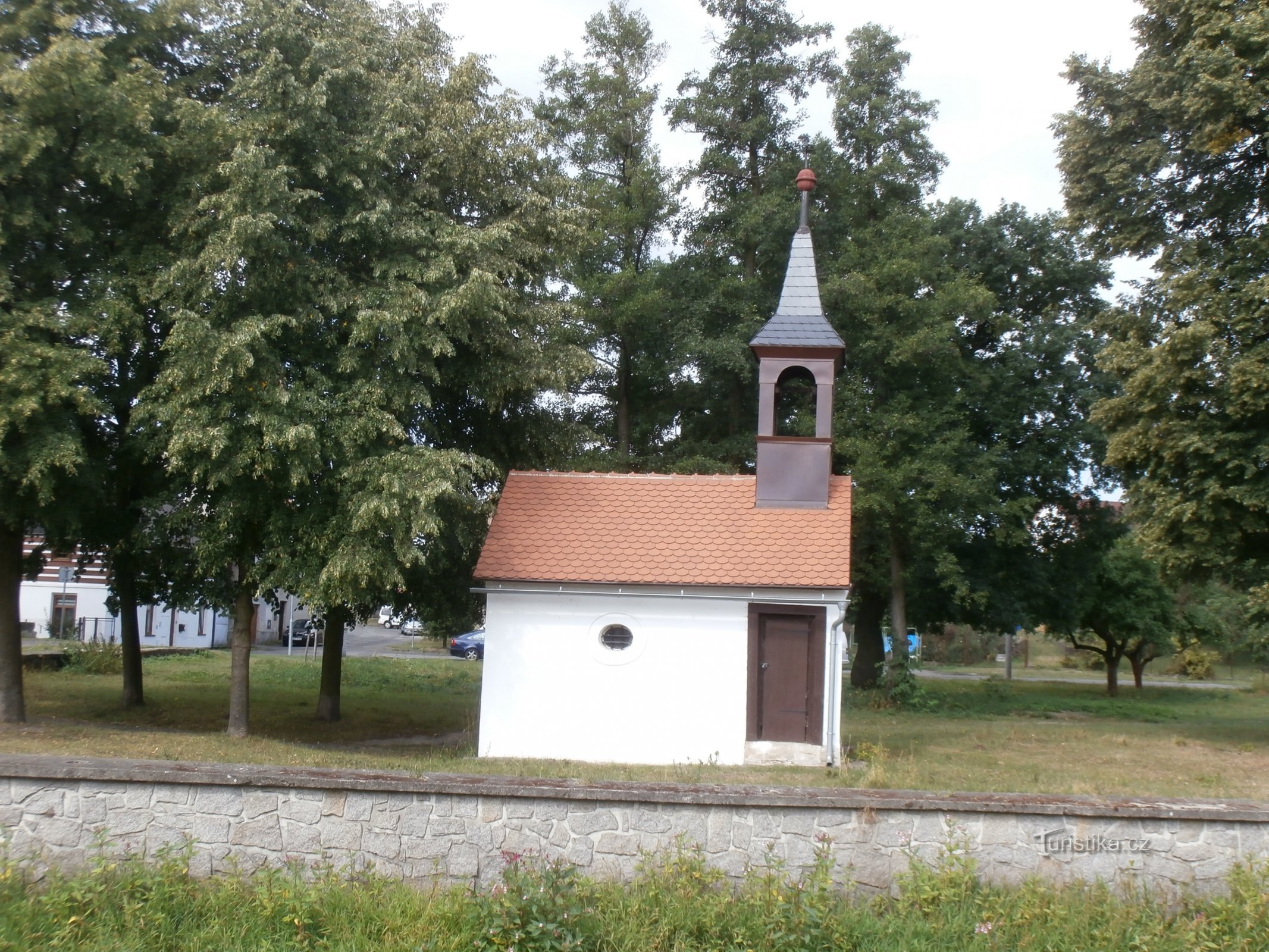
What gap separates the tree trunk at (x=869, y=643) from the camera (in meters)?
30.9

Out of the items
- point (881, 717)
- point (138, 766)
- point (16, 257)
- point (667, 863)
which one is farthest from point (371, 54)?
point (881, 717)

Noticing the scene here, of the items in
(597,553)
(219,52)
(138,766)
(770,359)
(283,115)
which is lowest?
(138,766)

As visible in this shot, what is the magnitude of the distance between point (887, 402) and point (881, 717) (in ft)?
25.5

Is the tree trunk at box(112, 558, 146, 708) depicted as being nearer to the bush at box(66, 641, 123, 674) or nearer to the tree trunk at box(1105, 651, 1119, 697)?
the bush at box(66, 641, 123, 674)

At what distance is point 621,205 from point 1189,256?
14271mm

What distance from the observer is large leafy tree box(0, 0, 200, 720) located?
13266 mm

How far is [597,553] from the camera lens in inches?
623

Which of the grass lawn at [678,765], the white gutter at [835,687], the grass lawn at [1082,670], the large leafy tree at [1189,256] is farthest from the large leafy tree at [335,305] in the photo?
the grass lawn at [1082,670]

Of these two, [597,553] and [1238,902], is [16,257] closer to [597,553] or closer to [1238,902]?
[597,553]

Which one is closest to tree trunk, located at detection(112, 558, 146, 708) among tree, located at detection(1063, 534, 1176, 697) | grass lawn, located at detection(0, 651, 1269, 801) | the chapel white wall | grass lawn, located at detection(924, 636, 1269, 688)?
grass lawn, located at detection(0, 651, 1269, 801)

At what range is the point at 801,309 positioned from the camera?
18.3 meters

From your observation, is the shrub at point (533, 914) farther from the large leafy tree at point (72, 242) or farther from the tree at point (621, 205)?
the tree at point (621, 205)

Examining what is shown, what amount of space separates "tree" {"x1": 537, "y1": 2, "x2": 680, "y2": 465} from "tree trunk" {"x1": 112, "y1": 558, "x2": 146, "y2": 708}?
1186cm

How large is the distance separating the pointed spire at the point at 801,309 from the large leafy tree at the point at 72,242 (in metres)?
9.23
